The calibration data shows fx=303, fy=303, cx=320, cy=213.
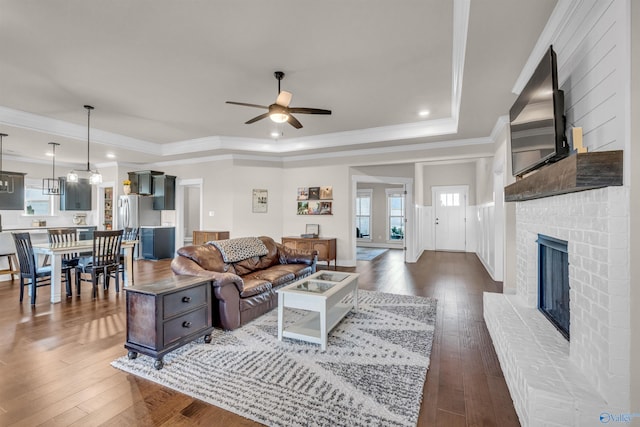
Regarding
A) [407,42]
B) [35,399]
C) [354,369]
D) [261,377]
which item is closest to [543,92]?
[407,42]

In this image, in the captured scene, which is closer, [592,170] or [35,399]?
[592,170]

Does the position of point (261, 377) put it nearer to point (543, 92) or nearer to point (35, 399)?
point (35, 399)

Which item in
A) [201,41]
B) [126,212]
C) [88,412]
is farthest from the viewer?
[126,212]

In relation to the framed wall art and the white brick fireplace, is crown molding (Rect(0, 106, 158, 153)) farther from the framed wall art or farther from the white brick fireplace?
the white brick fireplace

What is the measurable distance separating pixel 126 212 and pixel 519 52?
8.47 m

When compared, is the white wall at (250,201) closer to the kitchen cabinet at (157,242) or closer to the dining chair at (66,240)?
the kitchen cabinet at (157,242)

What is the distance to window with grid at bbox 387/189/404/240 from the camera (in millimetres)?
10680

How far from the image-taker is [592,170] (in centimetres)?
142

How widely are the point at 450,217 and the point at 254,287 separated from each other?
766 centimetres

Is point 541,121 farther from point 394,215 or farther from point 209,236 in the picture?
point 394,215

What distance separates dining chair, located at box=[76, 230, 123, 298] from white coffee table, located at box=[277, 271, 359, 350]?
9.91 ft

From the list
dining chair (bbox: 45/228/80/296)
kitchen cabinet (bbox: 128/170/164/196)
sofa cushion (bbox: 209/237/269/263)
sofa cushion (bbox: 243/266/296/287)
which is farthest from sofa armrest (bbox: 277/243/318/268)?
kitchen cabinet (bbox: 128/170/164/196)

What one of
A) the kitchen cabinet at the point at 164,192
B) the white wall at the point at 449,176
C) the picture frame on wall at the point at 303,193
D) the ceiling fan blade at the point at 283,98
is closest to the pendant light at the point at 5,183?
the kitchen cabinet at the point at 164,192

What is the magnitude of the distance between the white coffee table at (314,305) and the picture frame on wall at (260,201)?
407 centimetres
